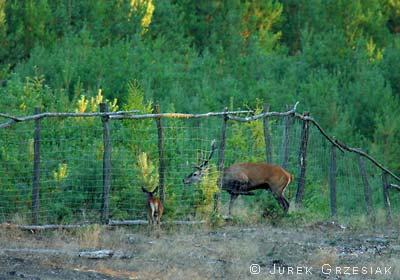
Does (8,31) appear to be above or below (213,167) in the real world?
above

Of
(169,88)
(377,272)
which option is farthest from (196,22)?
(377,272)

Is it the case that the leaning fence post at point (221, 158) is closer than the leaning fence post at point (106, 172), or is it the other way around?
the leaning fence post at point (106, 172)

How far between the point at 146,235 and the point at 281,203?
143 inches

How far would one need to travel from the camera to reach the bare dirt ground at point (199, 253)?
466 inches

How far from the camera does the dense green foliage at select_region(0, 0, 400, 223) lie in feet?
103

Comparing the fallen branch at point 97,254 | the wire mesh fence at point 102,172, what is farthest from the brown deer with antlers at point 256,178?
the fallen branch at point 97,254

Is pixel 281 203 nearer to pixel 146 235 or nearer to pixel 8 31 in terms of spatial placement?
pixel 146 235

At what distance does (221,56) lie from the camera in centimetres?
3881

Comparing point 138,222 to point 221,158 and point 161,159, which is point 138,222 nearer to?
point 161,159

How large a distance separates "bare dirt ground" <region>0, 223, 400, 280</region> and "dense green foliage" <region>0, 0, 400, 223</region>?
37.7 feet

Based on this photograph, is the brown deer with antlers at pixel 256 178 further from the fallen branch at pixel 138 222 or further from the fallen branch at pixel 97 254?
the fallen branch at pixel 97 254

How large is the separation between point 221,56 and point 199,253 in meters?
26.0

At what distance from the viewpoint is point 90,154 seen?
16.4 metres

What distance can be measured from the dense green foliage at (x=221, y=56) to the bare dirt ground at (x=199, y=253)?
11.5 metres
